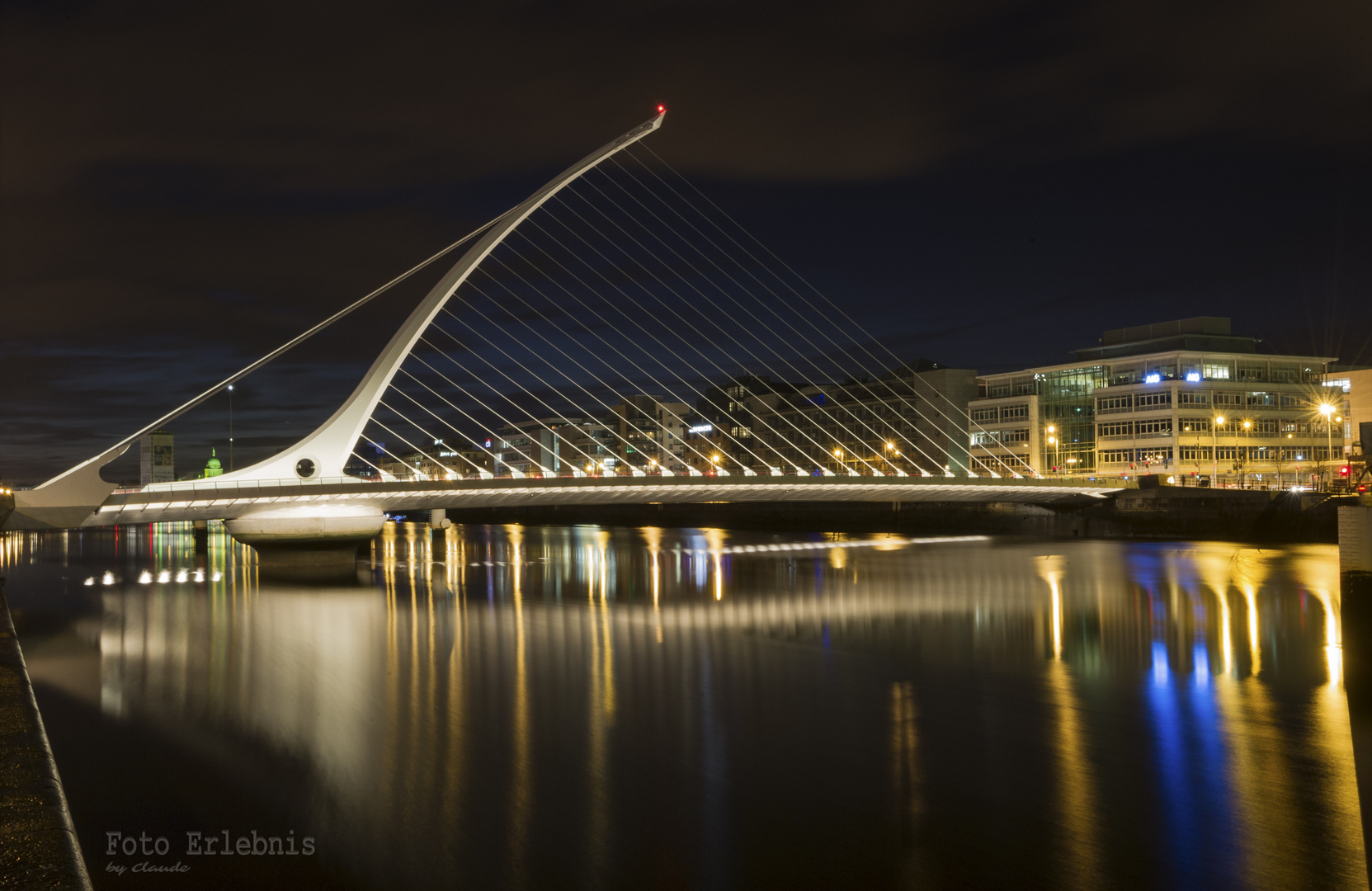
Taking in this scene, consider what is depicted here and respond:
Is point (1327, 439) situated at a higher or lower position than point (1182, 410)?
lower

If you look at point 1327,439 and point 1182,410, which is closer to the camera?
point 1327,439

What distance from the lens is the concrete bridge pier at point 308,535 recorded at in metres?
34.3

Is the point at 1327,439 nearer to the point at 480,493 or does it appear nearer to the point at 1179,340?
the point at 1179,340

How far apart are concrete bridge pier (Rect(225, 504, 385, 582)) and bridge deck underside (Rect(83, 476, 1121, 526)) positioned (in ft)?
2.45

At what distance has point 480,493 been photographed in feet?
107

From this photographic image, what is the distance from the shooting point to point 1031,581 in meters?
30.0

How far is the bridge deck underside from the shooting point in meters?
29.9

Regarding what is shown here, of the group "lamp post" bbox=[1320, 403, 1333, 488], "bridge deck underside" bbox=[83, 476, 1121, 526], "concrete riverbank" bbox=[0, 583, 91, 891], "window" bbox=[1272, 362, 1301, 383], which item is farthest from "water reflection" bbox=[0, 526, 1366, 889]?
"window" bbox=[1272, 362, 1301, 383]

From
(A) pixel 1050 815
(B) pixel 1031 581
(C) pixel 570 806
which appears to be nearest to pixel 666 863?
(C) pixel 570 806

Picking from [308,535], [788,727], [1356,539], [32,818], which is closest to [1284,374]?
[1356,539]

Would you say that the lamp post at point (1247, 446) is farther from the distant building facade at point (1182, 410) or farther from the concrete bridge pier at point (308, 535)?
the concrete bridge pier at point (308, 535)

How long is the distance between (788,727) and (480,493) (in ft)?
74.7

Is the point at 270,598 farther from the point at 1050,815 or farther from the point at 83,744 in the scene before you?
the point at 1050,815

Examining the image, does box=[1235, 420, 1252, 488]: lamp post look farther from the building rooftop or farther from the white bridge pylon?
the white bridge pylon
